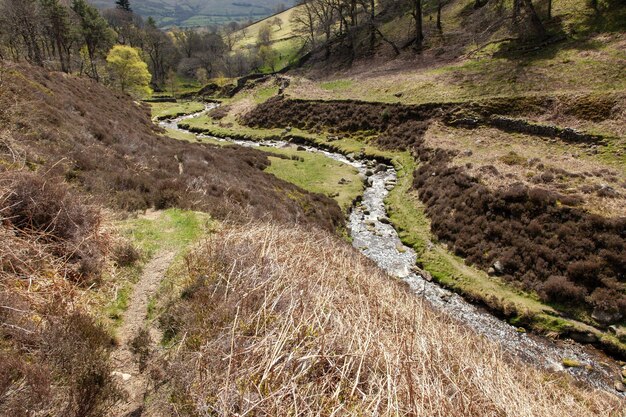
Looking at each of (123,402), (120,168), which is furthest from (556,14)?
(123,402)

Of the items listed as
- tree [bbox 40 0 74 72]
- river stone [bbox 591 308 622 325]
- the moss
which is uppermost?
tree [bbox 40 0 74 72]

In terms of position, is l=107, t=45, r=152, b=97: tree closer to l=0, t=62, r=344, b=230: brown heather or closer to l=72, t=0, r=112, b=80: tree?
l=72, t=0, r=112, b=80: tree

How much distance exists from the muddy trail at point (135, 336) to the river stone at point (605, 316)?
17.8 m

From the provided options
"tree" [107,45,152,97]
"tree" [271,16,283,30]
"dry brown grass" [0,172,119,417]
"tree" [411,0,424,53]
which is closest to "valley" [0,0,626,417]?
"dry brown grass" [0,172,119,417]

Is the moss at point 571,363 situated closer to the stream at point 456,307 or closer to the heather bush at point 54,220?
the stream at point 456,307

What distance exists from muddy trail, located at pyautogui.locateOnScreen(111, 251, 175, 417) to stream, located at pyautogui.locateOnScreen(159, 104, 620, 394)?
27.3 feet

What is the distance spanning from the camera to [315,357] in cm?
481

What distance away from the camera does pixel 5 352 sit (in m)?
4.45

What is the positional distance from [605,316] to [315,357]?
16565 mm

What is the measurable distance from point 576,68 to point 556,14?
50.1 ft

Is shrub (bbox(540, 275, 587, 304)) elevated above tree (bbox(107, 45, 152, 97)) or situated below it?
below

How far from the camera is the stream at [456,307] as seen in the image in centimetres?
1331

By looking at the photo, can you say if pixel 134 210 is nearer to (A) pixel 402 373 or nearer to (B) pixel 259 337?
(B) pixel 259 337

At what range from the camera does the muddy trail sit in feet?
16.8
